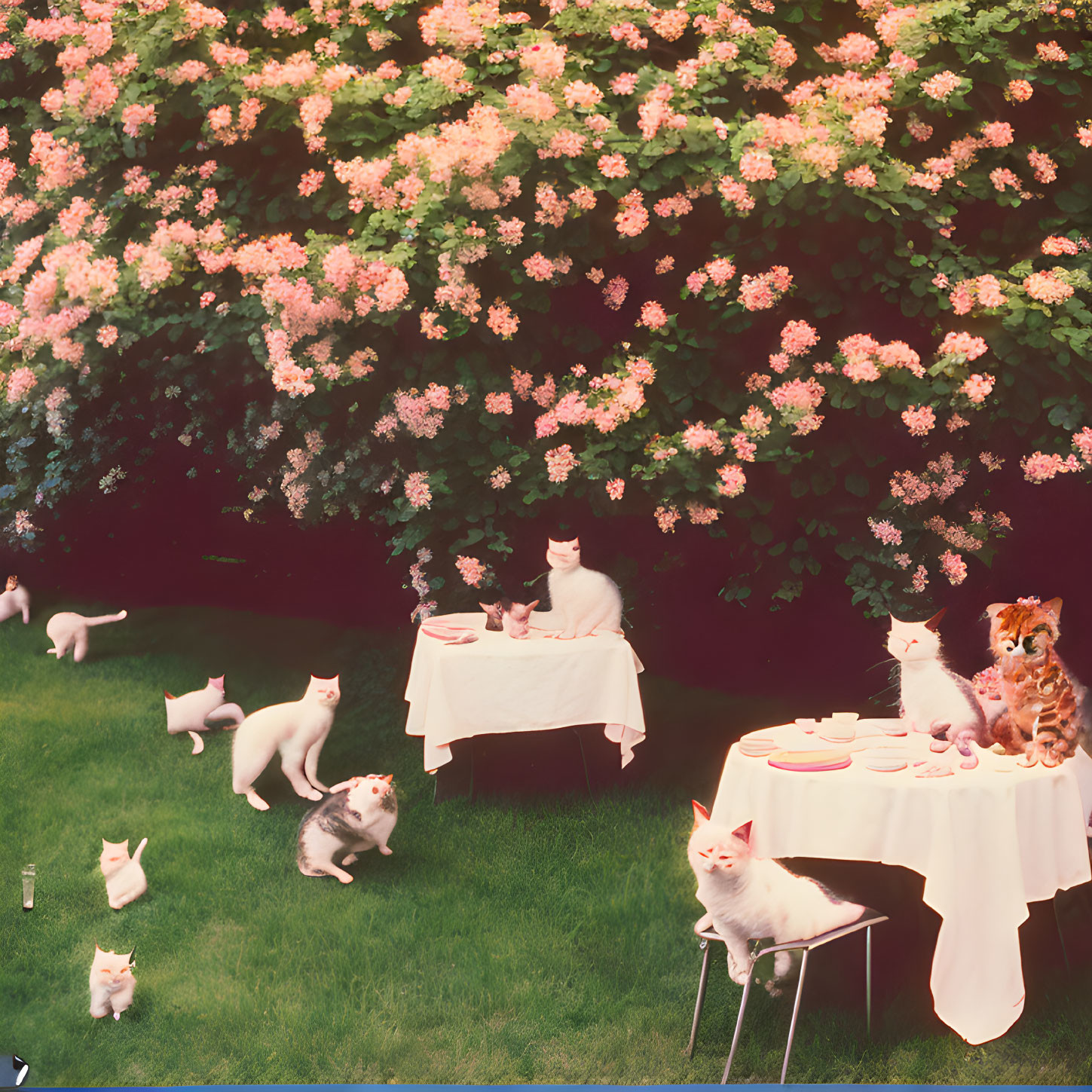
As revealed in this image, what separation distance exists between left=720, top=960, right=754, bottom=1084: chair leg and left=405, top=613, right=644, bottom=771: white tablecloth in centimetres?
81

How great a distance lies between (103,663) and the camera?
3574mm

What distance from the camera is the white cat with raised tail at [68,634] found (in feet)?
11.7

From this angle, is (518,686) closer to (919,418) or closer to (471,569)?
(471,569)

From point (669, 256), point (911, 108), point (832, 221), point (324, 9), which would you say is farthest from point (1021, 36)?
point (324, 9)

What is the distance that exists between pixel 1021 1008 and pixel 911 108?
9.21ft

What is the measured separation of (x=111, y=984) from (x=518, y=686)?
157cm

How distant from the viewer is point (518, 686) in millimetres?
3352

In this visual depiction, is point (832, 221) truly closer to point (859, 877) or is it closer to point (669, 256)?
point (669, 256)

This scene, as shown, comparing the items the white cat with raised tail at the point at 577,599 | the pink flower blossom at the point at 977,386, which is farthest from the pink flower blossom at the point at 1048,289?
the white cat with raised tail at the point at 577,599

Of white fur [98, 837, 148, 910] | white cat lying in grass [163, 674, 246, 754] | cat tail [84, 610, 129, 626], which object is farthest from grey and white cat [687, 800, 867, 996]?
cat tail [84, 610, 129, 626]

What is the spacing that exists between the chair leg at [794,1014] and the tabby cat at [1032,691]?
0.87 metres

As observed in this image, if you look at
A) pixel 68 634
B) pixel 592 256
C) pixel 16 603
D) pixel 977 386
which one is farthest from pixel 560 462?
pixel 16 603

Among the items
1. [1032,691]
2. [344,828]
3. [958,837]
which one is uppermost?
[1032,691]

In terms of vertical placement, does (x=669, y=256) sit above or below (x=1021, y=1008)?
above
